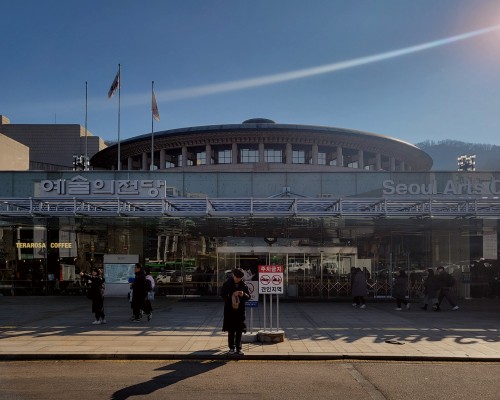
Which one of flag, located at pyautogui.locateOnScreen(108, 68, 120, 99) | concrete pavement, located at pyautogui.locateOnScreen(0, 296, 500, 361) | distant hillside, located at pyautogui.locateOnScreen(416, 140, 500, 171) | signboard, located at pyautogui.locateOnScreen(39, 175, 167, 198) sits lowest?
concrete pavement, located at pyautogui.locateOnScreen(0, 296, 500, 361)

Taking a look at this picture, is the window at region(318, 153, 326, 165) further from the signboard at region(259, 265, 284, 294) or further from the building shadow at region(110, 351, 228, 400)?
the building shadow at region(110, 351, 228, 400)

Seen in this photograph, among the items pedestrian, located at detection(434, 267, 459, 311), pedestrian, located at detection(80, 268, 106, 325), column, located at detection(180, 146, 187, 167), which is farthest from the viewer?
column, located at detection(180, 146, 187, 167)

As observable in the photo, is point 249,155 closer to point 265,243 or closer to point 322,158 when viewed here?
point 322,158

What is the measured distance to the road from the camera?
7.54 metres

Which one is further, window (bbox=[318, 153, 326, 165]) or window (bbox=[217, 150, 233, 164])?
window (bbox=[318, 153, 326, 165])

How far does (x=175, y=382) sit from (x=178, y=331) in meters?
5.50

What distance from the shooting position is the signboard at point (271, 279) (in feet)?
39.7

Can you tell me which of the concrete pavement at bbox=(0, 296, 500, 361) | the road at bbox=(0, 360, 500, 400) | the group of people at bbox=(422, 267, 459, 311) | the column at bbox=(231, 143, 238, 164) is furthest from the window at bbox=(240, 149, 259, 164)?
the road at bbox=(0, 360, 500, 400)

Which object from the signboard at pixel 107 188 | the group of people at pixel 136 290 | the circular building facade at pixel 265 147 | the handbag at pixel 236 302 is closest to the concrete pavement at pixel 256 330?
the group of people at pixel 136 290

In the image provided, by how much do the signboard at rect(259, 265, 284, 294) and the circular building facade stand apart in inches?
1819

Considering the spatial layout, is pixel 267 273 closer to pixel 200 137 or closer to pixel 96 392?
pixel 96 392

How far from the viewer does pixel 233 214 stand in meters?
21.1

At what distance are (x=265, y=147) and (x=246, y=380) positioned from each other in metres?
54.4

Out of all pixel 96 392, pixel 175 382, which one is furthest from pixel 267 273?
pixel 96 392
